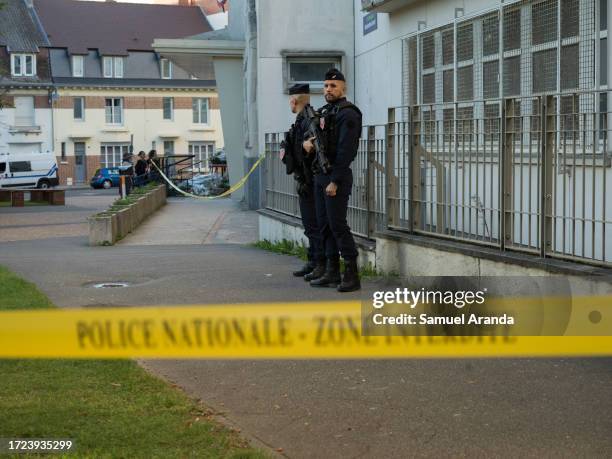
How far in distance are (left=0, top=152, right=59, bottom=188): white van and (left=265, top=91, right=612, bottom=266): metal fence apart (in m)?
52.8

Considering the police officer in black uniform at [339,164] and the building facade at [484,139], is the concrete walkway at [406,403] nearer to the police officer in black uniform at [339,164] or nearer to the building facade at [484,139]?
the police officer in black uniform at [339,164]

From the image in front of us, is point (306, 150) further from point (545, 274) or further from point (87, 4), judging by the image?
point (87, 4)

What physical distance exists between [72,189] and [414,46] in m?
54.0

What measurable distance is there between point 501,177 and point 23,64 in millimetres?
71633

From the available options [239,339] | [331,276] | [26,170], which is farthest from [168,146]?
[239,339]

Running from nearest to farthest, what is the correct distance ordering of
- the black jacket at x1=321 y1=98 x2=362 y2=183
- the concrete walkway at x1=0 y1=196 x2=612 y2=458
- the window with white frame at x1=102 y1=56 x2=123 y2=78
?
1. the concrete walkway at x1=0 y1=196 x2=612 y2=458
2. the black jacket at x1=321 y1=98 x2=362 y2=183
3. the window with white frame at x1=102 y1=56 x2=123 y2=78

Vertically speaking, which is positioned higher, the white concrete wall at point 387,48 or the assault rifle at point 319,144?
the white concrete wall at point 387,48

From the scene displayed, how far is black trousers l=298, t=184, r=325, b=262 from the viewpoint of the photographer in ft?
35.8

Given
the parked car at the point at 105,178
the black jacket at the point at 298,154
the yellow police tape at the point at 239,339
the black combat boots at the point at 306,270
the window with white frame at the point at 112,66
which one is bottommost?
the parked car at the point at 105,178

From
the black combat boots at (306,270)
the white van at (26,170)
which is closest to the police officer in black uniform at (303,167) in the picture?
the black combat boots at (306,270)

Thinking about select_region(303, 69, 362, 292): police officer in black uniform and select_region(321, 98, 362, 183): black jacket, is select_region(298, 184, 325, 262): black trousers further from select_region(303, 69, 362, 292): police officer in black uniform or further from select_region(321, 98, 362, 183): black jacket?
select_region(321, 98, 362, 183): black jacket

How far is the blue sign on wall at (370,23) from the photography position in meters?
18.8

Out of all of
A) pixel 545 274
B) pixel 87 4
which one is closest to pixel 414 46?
pixel 545 274

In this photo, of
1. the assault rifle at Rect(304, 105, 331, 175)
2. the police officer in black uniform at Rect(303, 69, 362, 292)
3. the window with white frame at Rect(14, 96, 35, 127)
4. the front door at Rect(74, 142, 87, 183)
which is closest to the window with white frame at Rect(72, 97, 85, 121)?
the front door at Rect(74, 142, 87, 183)
